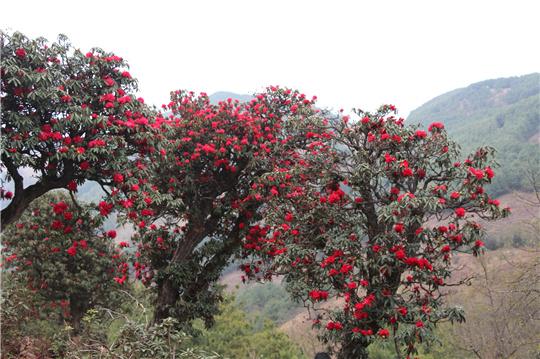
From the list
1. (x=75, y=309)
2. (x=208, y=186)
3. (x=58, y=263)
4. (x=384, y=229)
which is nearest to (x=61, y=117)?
(x=208, y=186)

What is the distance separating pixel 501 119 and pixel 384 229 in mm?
73911

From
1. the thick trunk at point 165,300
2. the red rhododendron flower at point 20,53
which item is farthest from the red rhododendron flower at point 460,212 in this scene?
the red rhododendron flower at point 20,53

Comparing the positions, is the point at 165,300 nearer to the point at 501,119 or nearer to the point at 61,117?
the point at 61,117

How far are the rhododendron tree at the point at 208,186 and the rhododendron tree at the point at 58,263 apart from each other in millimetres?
Answer: 4486

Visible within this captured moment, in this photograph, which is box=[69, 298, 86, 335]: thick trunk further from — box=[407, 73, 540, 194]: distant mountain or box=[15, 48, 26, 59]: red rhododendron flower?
box=[407, 73, 540, 194]: distant mountain

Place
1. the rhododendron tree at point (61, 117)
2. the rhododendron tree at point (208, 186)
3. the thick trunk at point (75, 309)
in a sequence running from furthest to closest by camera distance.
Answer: the thick trunk at point (75, 309) → the rhododendron tree at point (208, 186) → the rhododendron tree at point (61, 117)

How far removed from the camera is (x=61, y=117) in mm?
6941

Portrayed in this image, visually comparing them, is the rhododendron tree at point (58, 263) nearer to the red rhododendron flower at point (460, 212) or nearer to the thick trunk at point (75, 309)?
the thick trunk at point (75, 309)

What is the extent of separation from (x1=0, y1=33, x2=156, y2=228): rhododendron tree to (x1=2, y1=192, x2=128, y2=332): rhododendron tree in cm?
736

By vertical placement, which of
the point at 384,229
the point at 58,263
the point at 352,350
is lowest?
the point at 352,350

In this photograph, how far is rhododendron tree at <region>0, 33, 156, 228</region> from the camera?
658 centimetres

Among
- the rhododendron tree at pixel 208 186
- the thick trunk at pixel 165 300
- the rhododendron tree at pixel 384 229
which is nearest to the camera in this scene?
the rhododendron tree at pixel 384 229

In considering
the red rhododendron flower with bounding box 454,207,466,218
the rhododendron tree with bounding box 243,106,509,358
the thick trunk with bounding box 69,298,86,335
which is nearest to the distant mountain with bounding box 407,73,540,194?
the rhododendron tree with bounding box 243,106,509,358

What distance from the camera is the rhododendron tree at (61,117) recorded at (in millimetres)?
6578
